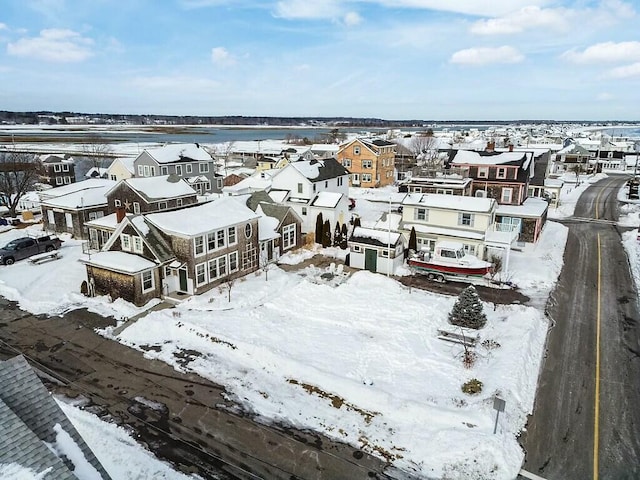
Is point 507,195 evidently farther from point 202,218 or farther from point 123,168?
point 123,168

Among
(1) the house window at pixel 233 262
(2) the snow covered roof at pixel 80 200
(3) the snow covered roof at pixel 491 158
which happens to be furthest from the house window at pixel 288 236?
(3) the snow covered roof at pixel 491 158

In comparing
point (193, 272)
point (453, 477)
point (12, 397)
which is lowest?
point (453, 477)

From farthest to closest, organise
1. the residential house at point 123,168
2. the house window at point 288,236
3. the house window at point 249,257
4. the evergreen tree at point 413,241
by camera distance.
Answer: the residential house at point 123,168
the house window at point 288,236
the evergreen tree at point 413,241
the house window at point 249,257

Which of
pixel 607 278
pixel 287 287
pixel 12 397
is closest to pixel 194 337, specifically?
pixel 287 287

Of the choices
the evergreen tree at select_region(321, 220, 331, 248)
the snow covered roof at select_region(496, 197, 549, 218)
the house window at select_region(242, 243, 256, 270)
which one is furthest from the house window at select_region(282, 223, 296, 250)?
the snow covered roof at select_region(496, 197, 549, 218)

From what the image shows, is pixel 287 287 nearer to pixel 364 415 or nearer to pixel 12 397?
pixel 364 415

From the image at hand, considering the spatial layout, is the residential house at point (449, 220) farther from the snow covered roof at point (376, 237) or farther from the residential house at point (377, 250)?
the residential house at point (377, 250)
